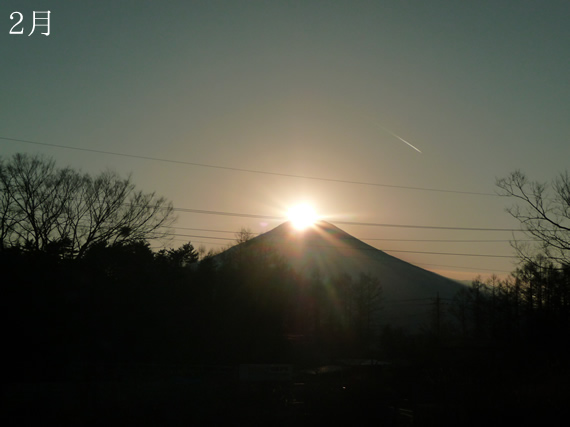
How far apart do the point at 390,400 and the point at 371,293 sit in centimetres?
7180

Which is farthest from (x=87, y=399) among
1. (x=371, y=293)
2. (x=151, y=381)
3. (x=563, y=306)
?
(x=371, y=293)

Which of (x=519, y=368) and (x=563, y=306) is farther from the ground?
(x=563, y=306)

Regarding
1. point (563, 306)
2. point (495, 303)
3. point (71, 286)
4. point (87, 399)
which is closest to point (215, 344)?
point (71, 286)

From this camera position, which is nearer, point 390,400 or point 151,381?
point 390,400

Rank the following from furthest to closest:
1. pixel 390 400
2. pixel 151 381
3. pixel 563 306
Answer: pixel 563 306, pixel 151 381, pixel 390 400

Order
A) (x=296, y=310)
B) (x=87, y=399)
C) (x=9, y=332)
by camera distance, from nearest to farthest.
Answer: (x=87, y=399) < (x=9, y=332) < (x=296, y=310)

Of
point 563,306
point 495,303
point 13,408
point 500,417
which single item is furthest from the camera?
point 495,303

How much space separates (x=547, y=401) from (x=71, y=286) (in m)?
28.4

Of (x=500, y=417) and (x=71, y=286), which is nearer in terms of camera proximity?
(x=500, y=417)

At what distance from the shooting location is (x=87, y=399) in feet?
70.7

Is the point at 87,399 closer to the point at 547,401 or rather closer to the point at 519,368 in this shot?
the point at 547,401

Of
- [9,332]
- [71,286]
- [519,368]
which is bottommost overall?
[519,368]

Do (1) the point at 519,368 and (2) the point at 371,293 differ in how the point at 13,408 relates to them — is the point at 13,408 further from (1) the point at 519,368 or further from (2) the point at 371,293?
(2) the point at 371,293

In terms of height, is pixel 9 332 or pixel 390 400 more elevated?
pixel 9 332
